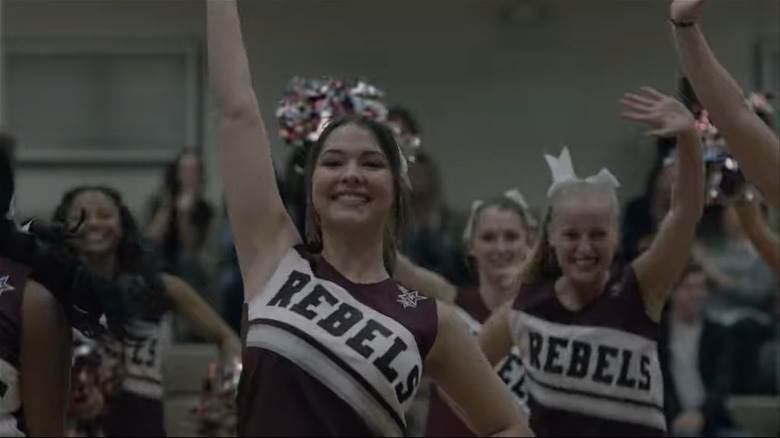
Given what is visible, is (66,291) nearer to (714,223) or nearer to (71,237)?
(71,237)

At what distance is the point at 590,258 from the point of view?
5.39 metres

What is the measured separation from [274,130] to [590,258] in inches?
131

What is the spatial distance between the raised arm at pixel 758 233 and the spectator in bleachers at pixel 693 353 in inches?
101

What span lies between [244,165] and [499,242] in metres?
2.89

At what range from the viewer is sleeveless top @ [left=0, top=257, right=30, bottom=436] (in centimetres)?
438

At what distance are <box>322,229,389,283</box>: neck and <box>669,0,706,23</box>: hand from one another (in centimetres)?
80

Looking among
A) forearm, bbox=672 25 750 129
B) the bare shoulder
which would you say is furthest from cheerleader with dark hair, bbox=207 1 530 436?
the bare shoulder

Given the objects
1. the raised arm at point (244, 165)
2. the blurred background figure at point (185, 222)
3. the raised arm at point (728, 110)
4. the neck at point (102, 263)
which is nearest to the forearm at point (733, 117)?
the raised arm at point (728, 110)

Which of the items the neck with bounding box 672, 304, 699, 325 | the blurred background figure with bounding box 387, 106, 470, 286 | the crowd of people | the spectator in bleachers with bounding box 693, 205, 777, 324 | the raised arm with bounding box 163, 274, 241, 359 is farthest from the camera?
the spectator in bleachers with bounding box 693, 205, 777, 324

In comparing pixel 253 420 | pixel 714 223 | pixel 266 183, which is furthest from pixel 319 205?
pixel 714 223

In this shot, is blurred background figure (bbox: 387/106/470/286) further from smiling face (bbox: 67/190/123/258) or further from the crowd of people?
smiling face (bbox: 67/190/123/258)

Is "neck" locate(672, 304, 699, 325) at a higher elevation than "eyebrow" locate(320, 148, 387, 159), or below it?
below

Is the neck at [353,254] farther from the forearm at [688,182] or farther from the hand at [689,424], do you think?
the hand at [689,424]

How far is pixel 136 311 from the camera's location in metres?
6.19
